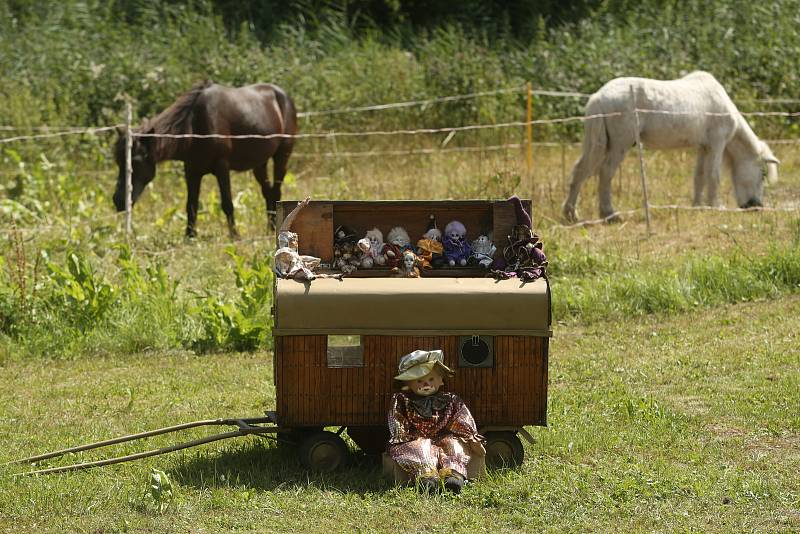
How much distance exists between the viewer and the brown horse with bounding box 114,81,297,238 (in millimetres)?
13039

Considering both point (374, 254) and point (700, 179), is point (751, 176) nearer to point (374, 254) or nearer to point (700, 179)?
point (700, 179)

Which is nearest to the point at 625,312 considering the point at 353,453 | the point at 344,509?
the point at 353,453

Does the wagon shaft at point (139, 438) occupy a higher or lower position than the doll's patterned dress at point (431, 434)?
lower

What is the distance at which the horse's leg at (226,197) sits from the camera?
13.5 meters

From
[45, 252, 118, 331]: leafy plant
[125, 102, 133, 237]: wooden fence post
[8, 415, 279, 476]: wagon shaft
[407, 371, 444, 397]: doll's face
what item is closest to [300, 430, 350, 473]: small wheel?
[8, 415, 279, 476]: wagon shaft

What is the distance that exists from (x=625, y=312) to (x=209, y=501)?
527 cm

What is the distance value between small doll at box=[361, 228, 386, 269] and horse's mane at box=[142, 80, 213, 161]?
272 inches

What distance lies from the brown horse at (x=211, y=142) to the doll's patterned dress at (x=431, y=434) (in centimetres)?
767

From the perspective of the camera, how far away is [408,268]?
6.49 metres

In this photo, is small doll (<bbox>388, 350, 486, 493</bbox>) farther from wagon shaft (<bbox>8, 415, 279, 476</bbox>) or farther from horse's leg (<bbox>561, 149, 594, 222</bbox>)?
horse's leg (<bbox>561, 149, 594, 222</bbox>)

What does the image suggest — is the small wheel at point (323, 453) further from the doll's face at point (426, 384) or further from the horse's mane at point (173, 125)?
the horse's mane at point (173, 125)

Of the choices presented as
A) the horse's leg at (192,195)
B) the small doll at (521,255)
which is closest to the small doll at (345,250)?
the small doll at (521,255)

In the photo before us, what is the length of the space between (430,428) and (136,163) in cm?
781

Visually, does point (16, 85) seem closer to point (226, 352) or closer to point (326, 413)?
point (226, 352)
